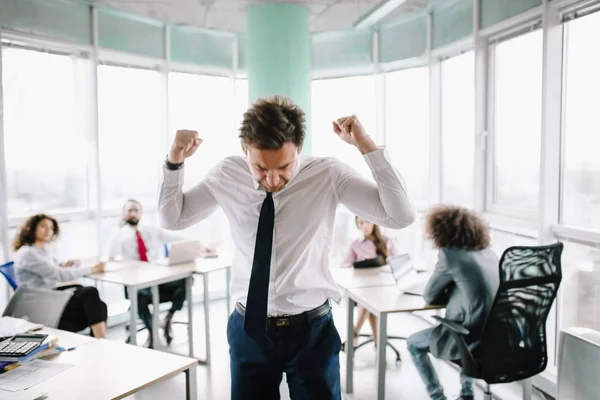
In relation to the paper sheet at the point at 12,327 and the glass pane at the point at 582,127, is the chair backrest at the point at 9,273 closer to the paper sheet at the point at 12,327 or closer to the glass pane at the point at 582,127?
the paper sheet at the point at 12,327

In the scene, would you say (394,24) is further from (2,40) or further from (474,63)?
(2,40)

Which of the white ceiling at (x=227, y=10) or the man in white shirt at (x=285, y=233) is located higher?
the white ceiling at (x=227, y=10)

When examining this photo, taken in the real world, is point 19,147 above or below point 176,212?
above

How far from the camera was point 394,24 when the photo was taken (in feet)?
18.1

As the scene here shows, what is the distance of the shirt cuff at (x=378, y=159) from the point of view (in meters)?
1.49

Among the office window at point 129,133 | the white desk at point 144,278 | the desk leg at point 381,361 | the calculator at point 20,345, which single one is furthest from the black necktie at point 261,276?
the office window at point 129,133

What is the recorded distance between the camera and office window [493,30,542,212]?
3.77 m

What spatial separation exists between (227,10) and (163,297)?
3.02 meters

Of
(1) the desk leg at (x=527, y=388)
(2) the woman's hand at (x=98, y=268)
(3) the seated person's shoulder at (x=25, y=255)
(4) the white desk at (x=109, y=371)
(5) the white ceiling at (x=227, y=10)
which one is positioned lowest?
(1) the desk leg at (x=527, y=388)

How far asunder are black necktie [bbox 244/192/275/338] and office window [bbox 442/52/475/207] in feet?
11.4

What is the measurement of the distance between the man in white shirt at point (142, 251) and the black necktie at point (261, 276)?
3.17 meters

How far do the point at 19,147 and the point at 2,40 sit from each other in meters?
0.93

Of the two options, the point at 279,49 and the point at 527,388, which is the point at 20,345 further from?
the point at 279,49

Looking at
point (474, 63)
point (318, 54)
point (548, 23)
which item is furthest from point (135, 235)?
point (548, 23)
